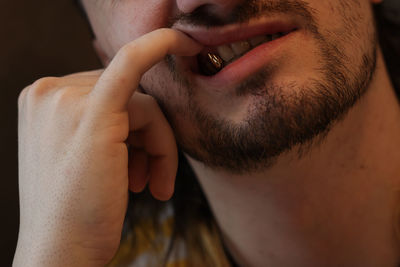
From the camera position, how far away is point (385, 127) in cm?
104

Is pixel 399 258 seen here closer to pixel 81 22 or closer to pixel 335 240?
pixel 335 240

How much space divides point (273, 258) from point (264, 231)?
3.1 inches

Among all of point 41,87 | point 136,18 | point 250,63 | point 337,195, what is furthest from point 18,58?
point 337,195

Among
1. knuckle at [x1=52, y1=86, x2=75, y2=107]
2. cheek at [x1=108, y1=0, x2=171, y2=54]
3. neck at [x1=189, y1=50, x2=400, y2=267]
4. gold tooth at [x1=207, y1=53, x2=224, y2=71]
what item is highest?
cheek at [x1=108, y1=0, x2=171, y2=54]

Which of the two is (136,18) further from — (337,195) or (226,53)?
(337,195)

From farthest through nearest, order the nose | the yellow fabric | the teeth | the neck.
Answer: the yellow fabric < the neck < the teeth < the nose

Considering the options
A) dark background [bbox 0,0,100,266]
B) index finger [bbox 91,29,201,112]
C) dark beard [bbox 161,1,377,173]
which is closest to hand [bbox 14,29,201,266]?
index finger [bbox 91,29,201,112]

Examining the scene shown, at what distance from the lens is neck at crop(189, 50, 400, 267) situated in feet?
3.23

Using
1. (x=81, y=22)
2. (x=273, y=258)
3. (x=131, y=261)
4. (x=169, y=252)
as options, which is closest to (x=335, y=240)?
(x=273, y=258)

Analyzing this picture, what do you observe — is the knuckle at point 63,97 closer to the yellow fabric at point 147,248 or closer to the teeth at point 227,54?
the teeth at point 227,54

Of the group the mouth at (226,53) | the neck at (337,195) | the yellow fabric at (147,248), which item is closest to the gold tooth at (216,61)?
the mouth at (226,53)

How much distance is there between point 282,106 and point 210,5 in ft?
0.73

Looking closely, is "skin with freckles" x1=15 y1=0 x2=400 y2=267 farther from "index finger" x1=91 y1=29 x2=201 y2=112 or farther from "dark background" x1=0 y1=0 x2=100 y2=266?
"dark background" x1=0 y1=0 x2=100 y2=266

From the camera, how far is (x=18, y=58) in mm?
1366
